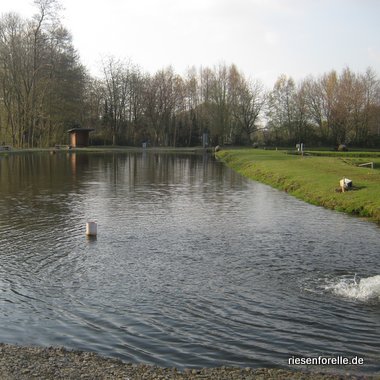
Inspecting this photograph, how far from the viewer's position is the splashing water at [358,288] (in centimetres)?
1092

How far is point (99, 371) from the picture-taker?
23.7 ft

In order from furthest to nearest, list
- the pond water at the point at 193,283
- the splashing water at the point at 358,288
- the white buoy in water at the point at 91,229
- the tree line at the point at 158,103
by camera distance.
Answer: the tree line at the point at 158,103, the white buoy in water at the point at 91,229, the splashing water at the point at 358,288, the pond water at the point at 193,283

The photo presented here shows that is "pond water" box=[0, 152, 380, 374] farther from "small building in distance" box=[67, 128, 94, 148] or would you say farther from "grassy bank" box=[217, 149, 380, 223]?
"small building in distance" box=[67, 128, 94, 148]

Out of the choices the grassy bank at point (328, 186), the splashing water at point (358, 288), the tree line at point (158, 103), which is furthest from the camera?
the tree line at point (158, 103)

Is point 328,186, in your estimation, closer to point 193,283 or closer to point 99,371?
point 193,283

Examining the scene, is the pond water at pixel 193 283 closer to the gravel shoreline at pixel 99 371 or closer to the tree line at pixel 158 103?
the gravel shoreline at pixel 99 371

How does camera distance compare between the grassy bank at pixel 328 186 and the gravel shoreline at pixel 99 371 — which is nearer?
the gravel shoreline at pixel 99 371

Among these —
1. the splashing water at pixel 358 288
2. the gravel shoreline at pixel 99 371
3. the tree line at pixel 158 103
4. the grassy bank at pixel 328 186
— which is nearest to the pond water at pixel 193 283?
the splashing water at pixel 358 288

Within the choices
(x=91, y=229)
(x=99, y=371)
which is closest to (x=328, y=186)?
(x=91, y=229)

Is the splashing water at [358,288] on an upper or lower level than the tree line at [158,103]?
lower

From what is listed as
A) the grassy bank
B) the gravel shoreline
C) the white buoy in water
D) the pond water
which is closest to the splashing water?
the pond water

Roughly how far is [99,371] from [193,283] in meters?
4.91

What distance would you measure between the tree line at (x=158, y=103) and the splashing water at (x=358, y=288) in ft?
244

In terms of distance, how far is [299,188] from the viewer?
29312 millimetres
